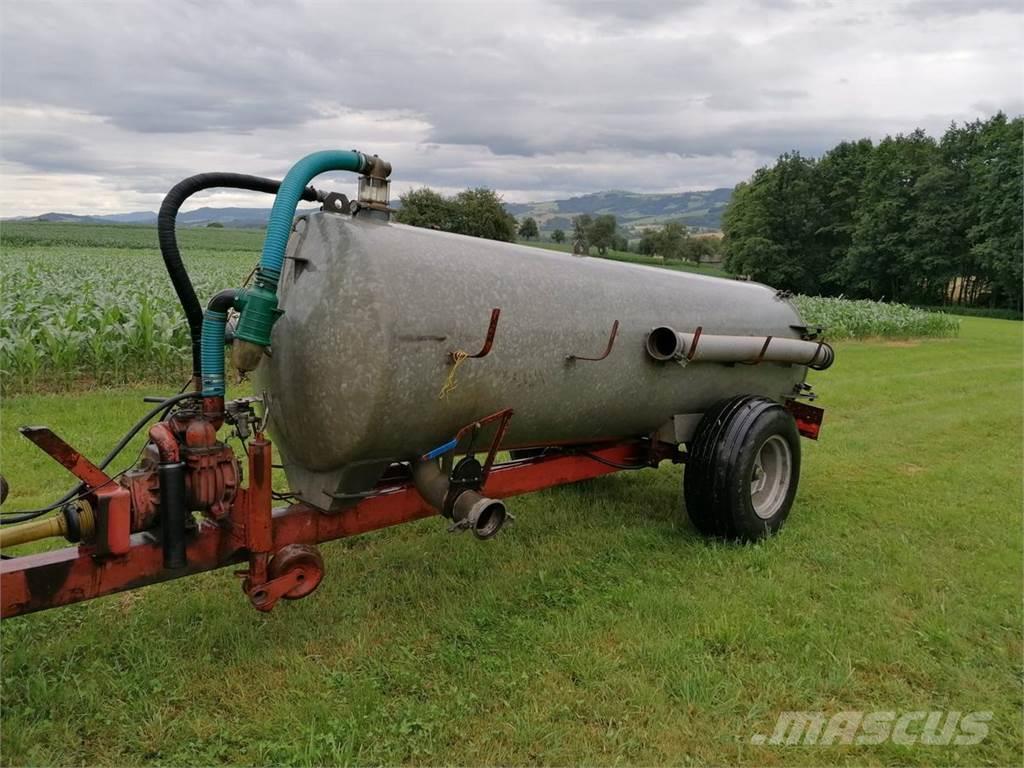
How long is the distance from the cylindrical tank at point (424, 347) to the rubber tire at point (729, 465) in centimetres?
62

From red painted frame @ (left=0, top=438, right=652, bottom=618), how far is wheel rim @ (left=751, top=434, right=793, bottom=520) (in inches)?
98.0

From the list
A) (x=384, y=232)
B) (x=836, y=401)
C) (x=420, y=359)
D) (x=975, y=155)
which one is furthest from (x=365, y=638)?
(x=975, y=155)

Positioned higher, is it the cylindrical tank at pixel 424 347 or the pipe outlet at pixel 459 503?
the cylindrical tank at pixel 424 347

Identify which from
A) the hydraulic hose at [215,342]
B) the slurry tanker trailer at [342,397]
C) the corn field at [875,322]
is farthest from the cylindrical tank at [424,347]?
the corn field at [875,322]

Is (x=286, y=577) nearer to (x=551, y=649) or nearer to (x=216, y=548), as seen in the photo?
(x=216, y=548)

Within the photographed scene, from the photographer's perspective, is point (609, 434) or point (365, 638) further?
point (609, 434)

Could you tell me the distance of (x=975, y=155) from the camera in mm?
48969

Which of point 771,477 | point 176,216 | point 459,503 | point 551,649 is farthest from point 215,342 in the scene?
point 771,477

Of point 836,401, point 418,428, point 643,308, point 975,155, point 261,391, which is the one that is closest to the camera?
point 418,428

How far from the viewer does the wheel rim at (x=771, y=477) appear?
5.07m

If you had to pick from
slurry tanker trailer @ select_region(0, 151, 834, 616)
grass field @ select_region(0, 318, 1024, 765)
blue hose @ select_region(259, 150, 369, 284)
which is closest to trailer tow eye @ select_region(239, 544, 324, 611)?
slurry tanker trailer @ select_region(0, 151, 834, 616)

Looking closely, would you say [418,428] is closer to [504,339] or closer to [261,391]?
[504,339]

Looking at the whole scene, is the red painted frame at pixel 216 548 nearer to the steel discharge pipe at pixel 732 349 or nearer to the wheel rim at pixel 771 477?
the steel discharge pipe at pixel 732 349

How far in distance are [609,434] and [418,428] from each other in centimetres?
159
